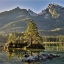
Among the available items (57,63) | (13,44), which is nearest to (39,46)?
(13,44)

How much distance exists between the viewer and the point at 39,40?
3482 inches

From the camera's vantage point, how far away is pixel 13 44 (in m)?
87.2

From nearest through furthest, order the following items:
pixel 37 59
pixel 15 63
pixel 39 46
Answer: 1. pixel 15 63
2. pixel 37 59
3. pixel 39 46

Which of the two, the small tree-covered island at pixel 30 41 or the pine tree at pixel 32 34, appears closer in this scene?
the small tree-covered island at pixel 30 41

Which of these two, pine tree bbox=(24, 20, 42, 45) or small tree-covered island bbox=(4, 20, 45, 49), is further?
pine tree bbox=(24, 20, 42, 45)

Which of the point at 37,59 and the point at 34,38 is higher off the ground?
the point at 34,38

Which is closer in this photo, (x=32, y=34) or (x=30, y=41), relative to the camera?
(x=30, y=41)

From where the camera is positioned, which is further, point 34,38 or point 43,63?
point 34,38

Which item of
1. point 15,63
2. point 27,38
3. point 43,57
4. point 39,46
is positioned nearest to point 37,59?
point 43,57

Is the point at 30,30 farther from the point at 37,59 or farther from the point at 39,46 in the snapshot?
the point at 37,59

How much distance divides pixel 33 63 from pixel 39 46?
42.8 m

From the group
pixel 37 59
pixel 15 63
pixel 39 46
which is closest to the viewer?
pixel 15 63

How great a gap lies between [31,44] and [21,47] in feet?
13.3

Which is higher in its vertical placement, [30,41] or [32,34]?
[32,34]
